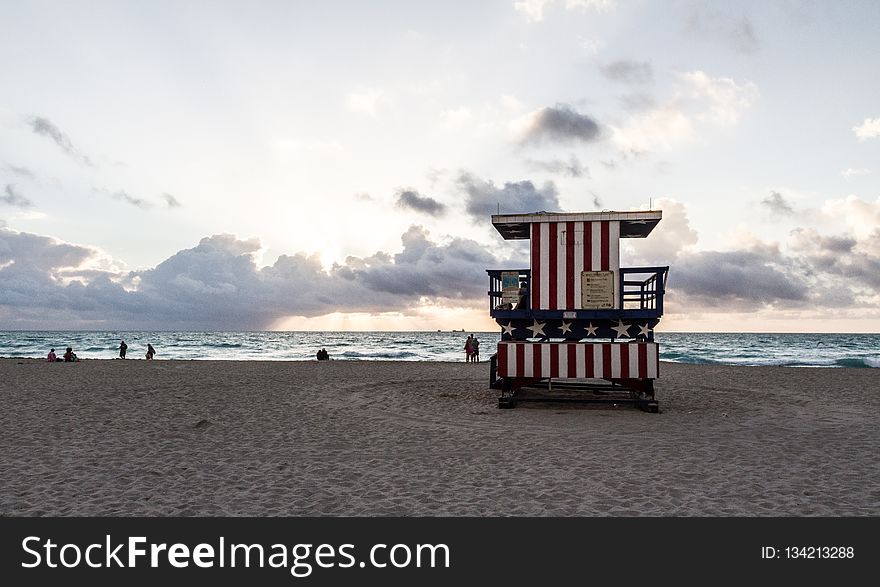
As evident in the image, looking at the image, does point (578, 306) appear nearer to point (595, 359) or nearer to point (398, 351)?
point (595, 359)

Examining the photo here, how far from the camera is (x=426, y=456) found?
9.41 m

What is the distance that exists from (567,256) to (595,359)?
3058mm

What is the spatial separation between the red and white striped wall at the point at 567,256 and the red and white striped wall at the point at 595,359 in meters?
1.16

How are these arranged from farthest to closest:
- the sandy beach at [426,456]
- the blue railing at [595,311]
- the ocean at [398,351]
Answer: the ocean at [398,351] → the blue railing at [595,311] → the sandy beach at [426,456]

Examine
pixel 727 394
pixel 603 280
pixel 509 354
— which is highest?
pixel 603 280

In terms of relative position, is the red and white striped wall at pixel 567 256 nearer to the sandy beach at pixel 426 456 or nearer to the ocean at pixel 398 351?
the sandy beach at pixel 426 456

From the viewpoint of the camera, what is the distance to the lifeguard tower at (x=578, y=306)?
584 inches

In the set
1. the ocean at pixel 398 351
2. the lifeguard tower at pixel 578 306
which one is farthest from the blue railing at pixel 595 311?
the ocean at pixel 398 351

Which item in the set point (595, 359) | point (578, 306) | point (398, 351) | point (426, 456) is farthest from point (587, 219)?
point (398, 351)
